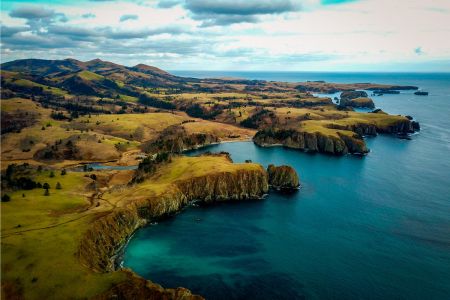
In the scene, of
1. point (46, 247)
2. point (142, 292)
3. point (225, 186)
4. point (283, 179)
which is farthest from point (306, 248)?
point (46, 247)

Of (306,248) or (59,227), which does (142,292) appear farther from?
(306,248)

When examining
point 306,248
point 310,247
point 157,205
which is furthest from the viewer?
point 157,205

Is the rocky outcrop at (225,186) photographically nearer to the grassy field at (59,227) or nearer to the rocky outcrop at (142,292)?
the grassy field at (59,227)

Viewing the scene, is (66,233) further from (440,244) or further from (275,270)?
(440,244)

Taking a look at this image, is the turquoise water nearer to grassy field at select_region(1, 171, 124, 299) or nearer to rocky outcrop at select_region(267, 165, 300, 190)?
rocky outcrop at select_region(267, 165, 300, 190)

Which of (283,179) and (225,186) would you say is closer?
(225,186)

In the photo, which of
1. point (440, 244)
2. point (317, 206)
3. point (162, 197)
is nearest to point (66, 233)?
point (162, 197)
